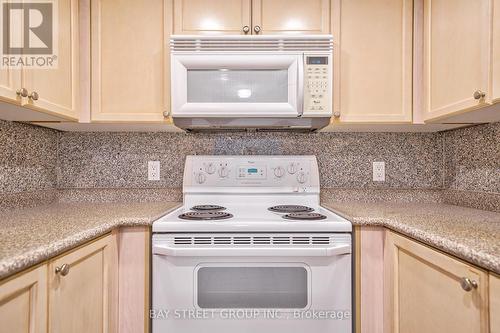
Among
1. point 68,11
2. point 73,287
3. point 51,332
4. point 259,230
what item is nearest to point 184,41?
point 68,11

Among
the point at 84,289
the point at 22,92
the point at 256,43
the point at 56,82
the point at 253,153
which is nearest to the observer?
the point at 84,289

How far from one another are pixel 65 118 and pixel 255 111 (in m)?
0.90

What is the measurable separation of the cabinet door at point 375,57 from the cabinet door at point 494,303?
3.20 feet

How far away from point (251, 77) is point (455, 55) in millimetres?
891

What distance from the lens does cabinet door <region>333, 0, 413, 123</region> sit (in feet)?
5.13

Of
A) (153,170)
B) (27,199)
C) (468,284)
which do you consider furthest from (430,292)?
(27,199)

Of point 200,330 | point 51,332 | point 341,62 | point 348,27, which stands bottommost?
point 200,330

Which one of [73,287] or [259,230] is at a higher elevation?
[259,230]

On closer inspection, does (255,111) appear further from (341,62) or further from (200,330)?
(200,330)

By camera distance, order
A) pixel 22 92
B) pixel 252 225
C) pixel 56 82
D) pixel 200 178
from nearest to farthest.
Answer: pixel 22 92
pixel 252 225
pixel 56 82
pixel 200 178

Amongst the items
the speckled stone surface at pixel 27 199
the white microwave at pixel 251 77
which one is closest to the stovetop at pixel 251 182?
the white microwave at pixel 251 77

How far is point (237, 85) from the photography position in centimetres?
151

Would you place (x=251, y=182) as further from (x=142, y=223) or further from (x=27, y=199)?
(x=27, y=199)

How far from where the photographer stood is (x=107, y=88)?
1558mm
